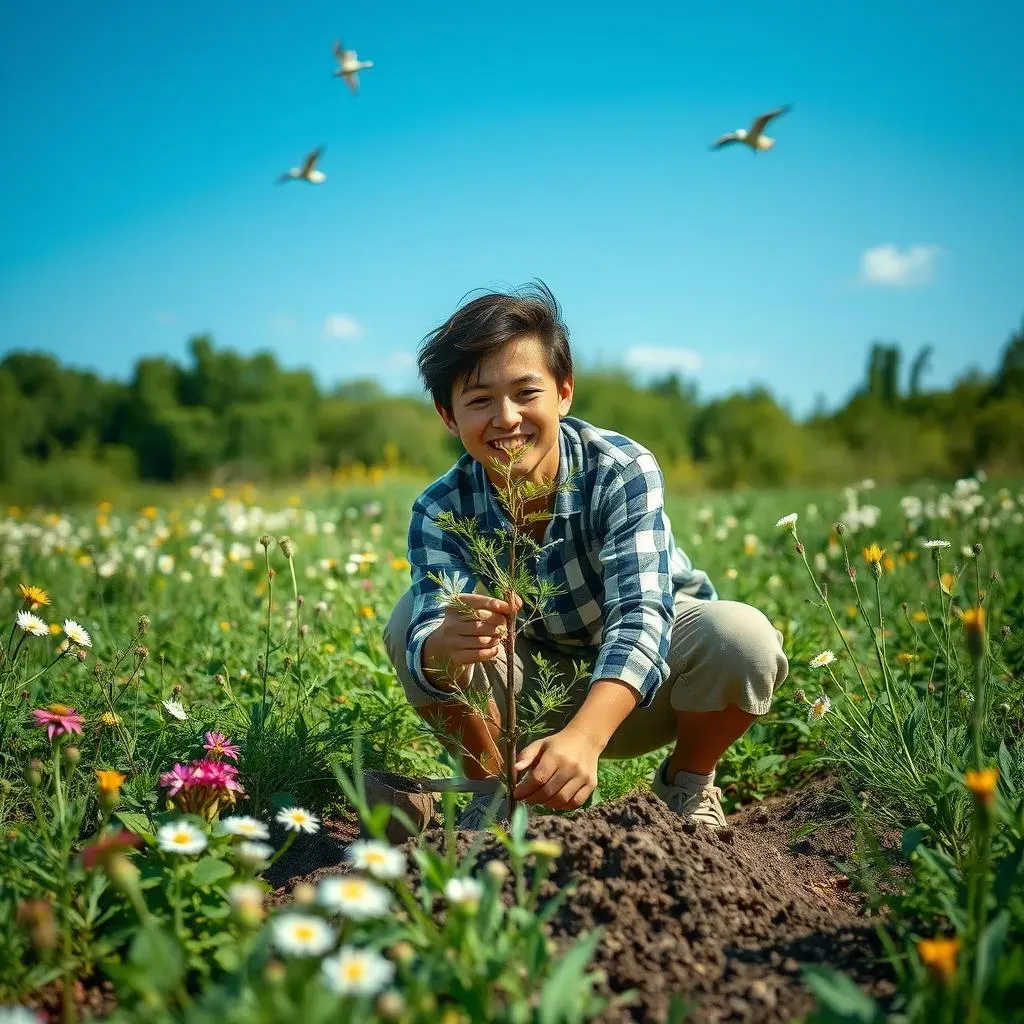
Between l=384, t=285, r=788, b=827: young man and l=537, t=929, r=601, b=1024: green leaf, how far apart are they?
84 centimetres

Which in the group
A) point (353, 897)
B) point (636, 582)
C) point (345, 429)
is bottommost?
point (353, 897)

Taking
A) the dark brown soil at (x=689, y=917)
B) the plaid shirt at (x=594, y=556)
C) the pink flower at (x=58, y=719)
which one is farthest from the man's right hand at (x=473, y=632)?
the pink flower at (x=58, y=719)

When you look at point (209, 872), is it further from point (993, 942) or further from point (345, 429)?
point (345, 429)

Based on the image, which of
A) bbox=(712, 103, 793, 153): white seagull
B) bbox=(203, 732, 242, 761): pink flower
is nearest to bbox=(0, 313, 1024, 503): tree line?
bbox=(712, 103, 793, 153): white seagull

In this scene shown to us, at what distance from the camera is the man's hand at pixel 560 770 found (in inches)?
70.0

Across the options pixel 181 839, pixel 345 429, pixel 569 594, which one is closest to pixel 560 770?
pixel 181 839

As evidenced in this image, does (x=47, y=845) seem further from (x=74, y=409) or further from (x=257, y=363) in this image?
(x=257, y=363)

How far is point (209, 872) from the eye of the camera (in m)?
1.50

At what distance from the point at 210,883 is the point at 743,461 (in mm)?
28311

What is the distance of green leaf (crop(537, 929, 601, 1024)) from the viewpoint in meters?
1.10

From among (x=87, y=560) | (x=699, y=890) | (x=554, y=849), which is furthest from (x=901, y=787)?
(x=87, y=560)

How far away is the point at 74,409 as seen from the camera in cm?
2742

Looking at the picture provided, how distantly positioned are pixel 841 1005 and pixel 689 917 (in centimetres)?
42

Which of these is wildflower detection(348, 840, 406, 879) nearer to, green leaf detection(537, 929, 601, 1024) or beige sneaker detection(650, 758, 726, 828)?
green leaf detection(537, 929, 601, 1024)
